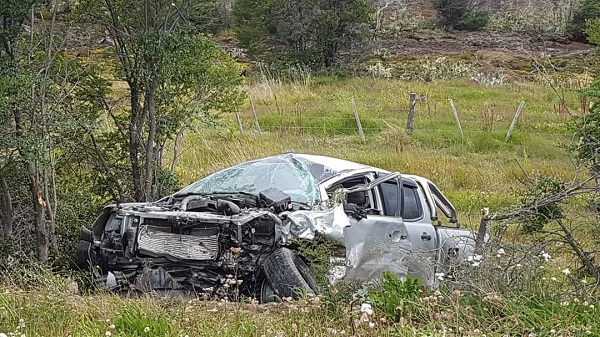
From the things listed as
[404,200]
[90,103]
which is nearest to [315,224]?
[404,200]

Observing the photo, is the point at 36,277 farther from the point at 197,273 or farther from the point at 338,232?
the point at 338,232

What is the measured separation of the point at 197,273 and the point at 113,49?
4042mm

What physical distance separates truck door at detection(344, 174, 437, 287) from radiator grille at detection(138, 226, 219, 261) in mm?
1285

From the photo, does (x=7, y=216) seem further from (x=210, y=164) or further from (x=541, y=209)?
(x=210, y=164)

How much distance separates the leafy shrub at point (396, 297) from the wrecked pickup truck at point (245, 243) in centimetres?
64

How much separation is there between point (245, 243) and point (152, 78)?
11.4 feet

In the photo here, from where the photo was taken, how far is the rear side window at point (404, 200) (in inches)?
291

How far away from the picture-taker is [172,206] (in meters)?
6.72

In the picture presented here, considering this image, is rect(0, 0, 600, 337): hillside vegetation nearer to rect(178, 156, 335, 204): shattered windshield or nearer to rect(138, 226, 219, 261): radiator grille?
rect(138, 226, 219, 261): radiator grille

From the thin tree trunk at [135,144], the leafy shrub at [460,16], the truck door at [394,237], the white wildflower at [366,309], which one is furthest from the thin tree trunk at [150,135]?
the leafy shrub at [460,16]

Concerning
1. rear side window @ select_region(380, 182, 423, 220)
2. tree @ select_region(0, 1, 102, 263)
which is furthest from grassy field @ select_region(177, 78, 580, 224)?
tree @ select_region(0, 1, 102, 263)

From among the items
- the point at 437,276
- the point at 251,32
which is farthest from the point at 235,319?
the point at 251,32

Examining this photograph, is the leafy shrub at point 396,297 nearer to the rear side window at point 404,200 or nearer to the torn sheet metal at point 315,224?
the torn sheet metal at point 315,224

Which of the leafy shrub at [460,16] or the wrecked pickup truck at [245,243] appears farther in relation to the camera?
the leafy shrub at [460,16]
